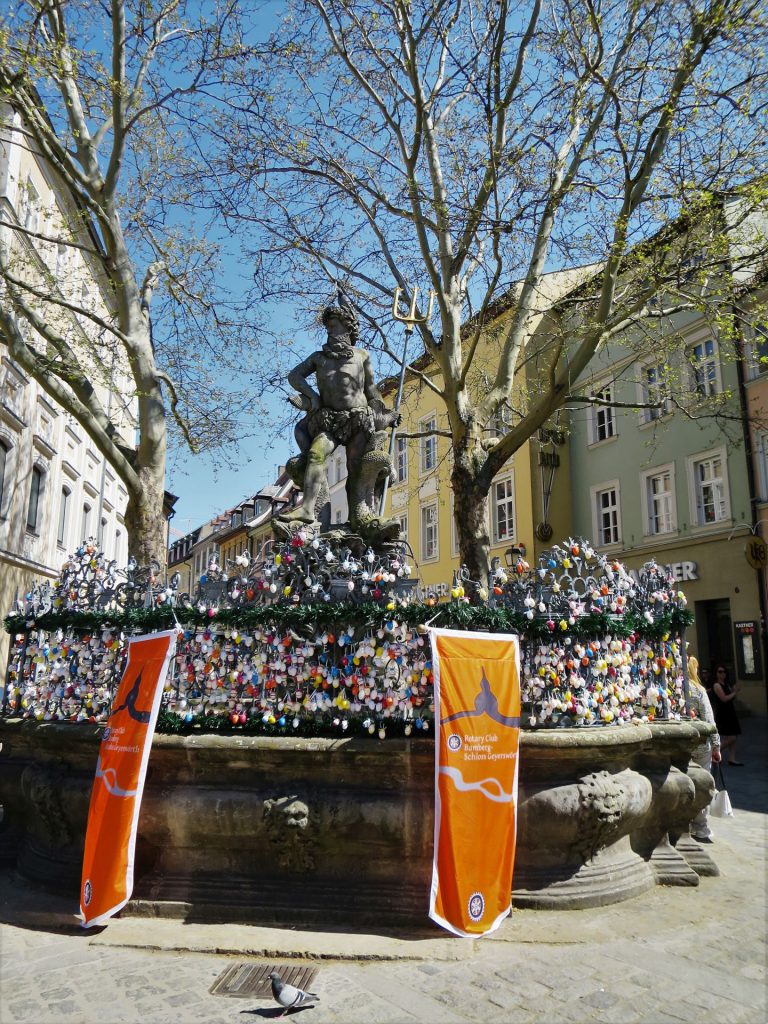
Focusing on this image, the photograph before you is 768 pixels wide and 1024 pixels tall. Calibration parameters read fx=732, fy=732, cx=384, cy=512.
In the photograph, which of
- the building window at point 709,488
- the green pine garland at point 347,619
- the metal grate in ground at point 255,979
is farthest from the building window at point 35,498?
the metal grate in ground at point 255,979

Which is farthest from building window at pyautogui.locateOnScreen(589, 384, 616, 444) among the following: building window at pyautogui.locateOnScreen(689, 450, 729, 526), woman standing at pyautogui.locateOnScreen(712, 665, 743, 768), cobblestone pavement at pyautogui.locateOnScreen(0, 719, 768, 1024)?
cobblestone pavement at pyautogui.locateOnScreen(0, 719, 768, 1024)

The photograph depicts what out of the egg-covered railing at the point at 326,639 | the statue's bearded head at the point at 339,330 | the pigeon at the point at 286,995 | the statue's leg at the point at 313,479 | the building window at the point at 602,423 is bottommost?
the pigeon at the point at 286,995

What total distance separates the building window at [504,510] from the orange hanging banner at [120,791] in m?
22.5

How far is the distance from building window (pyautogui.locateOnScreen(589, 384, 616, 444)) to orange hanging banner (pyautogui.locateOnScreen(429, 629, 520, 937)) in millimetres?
21758

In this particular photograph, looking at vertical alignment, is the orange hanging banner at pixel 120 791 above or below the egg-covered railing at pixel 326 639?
below

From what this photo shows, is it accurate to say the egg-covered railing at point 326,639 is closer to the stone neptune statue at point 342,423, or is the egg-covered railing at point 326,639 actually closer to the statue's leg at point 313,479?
the statue's leg at point 313,479

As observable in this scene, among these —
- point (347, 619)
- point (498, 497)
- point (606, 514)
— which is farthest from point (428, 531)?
point (347, 619)

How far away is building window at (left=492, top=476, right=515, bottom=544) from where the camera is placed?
2688 centimetres

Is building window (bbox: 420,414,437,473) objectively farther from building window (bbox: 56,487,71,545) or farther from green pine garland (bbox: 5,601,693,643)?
green pine garland (bbox: 5,601,693,643)

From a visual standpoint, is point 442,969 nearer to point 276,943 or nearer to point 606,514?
point 276,943

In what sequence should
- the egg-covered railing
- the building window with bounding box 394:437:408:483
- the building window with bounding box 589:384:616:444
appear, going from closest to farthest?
the egg-covered railing
the building window with bounding box 589:384:616:444
the building window with bounding box 394:437:408:483

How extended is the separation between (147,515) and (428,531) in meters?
21.3

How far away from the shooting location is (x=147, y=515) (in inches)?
433

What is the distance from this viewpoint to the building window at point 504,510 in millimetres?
26875
